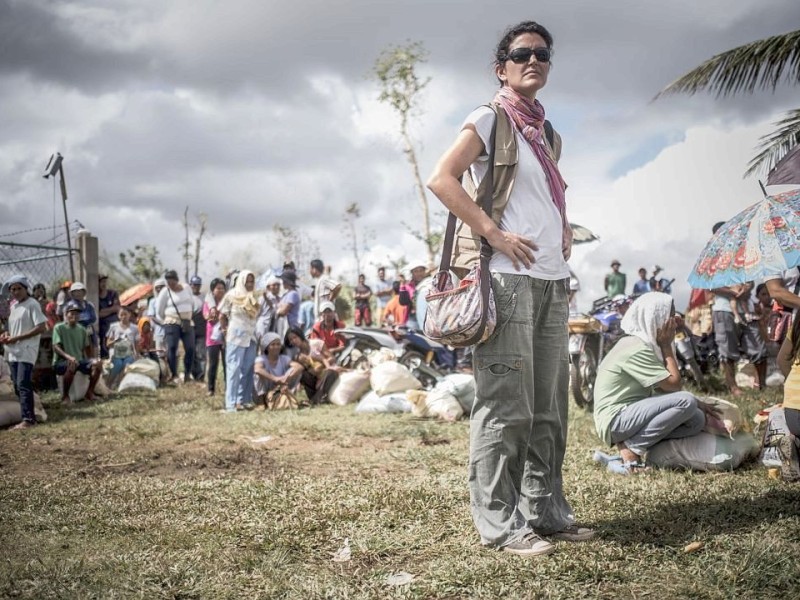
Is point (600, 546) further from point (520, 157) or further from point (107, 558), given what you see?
point (107, 558)

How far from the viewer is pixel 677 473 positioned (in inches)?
185

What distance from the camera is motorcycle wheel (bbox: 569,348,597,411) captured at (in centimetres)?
795

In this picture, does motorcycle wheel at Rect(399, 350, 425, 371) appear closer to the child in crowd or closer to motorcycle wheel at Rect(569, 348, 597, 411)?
motorcycle wheel at Rect(569, 348, 597, 411)

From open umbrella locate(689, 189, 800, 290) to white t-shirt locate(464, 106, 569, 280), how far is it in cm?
200

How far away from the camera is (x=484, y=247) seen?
121 inches

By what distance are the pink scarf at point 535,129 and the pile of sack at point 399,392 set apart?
4477 mm

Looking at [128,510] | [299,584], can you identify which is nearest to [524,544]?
[299,584]

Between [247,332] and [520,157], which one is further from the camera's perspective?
[247,332]

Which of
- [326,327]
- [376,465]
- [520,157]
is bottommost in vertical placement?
[376,465]

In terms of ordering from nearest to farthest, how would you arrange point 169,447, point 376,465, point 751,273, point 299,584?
point 299,584, point 751,273, point 376,465, point 169,447

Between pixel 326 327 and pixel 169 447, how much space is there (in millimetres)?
5028

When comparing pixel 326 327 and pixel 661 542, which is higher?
pixel 326 327

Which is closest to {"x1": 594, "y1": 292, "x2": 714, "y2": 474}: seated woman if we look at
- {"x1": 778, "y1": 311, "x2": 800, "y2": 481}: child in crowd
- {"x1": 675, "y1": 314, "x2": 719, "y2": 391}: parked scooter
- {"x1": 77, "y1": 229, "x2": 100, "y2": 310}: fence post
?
{"x1": 778, "y1": 311, "x2": 800, "y2": 481}: child in crowd

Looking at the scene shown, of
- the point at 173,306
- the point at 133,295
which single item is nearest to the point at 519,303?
the point at 173,306
